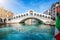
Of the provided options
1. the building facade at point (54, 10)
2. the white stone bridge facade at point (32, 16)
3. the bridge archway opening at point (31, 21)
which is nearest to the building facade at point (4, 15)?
the white stone bridge facade at point (32, 16)

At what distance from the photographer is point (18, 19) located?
1.56 m

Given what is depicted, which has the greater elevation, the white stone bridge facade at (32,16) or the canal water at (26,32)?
the white stone bridge facade at (32,16)

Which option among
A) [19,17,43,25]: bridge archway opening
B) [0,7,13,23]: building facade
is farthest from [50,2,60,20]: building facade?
[0,7,13,23]: building facade

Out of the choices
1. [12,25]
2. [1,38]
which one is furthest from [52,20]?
[1,38]

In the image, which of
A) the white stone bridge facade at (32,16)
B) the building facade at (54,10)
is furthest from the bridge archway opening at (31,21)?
the building facade at (54,10)

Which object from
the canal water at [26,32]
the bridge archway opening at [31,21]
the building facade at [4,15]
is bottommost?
the canal water at [26,32]

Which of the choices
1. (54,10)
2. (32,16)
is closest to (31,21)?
(32,16)

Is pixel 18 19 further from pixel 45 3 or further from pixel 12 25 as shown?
pixel 45 3

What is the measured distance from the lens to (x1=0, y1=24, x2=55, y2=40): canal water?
1.47m

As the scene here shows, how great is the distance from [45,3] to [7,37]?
1.93 ft

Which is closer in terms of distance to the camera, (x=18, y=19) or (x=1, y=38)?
(x=1, y=38)

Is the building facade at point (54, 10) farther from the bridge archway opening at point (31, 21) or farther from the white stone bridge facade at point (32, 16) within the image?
the bridge archway opening at point (31, 21)

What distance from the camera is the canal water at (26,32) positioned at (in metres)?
1.47

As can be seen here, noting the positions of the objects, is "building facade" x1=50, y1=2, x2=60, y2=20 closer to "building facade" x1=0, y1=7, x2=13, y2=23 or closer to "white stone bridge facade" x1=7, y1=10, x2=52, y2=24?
"white stone bridge facade" x1=7, y1=10, x2=52, y2=24
